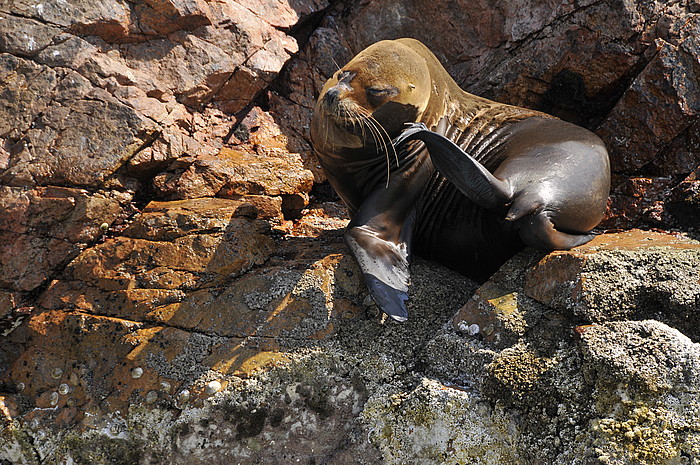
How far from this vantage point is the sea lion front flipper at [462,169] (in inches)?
143

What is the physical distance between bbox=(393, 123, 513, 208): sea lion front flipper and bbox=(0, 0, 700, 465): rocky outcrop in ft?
1.26

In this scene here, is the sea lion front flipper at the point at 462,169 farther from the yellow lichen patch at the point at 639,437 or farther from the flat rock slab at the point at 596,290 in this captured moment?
the yellow lichen patch at the point at 639,437

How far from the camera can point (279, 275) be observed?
3.82 meters

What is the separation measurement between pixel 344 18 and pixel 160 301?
11.6 feet

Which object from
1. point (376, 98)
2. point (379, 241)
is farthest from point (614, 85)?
point (379, 241)

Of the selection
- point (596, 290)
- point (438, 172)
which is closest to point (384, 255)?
point (438, 172)

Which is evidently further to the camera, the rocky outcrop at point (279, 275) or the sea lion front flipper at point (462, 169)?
the sea lion front flipper at point (462, 169)

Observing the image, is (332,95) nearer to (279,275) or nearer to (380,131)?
(380,131)

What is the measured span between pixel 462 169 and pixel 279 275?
1144 millimetres

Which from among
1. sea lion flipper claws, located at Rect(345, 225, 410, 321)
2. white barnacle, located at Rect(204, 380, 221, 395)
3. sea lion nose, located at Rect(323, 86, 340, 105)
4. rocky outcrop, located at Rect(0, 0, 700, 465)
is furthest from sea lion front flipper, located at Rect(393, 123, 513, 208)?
white barnacle, located at Rect(204, 380, 221, 395)

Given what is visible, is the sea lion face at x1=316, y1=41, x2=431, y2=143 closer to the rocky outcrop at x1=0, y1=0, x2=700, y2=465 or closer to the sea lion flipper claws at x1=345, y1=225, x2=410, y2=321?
the sea lion flipper claws at x1=345, y1=225, x2=410, y2=321

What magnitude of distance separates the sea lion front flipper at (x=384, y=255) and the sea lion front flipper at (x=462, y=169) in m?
0.58

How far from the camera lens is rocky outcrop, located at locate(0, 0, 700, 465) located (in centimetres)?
301

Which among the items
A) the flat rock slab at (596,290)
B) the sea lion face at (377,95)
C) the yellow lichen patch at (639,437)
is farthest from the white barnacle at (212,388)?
the sea lion face at (377,95)
